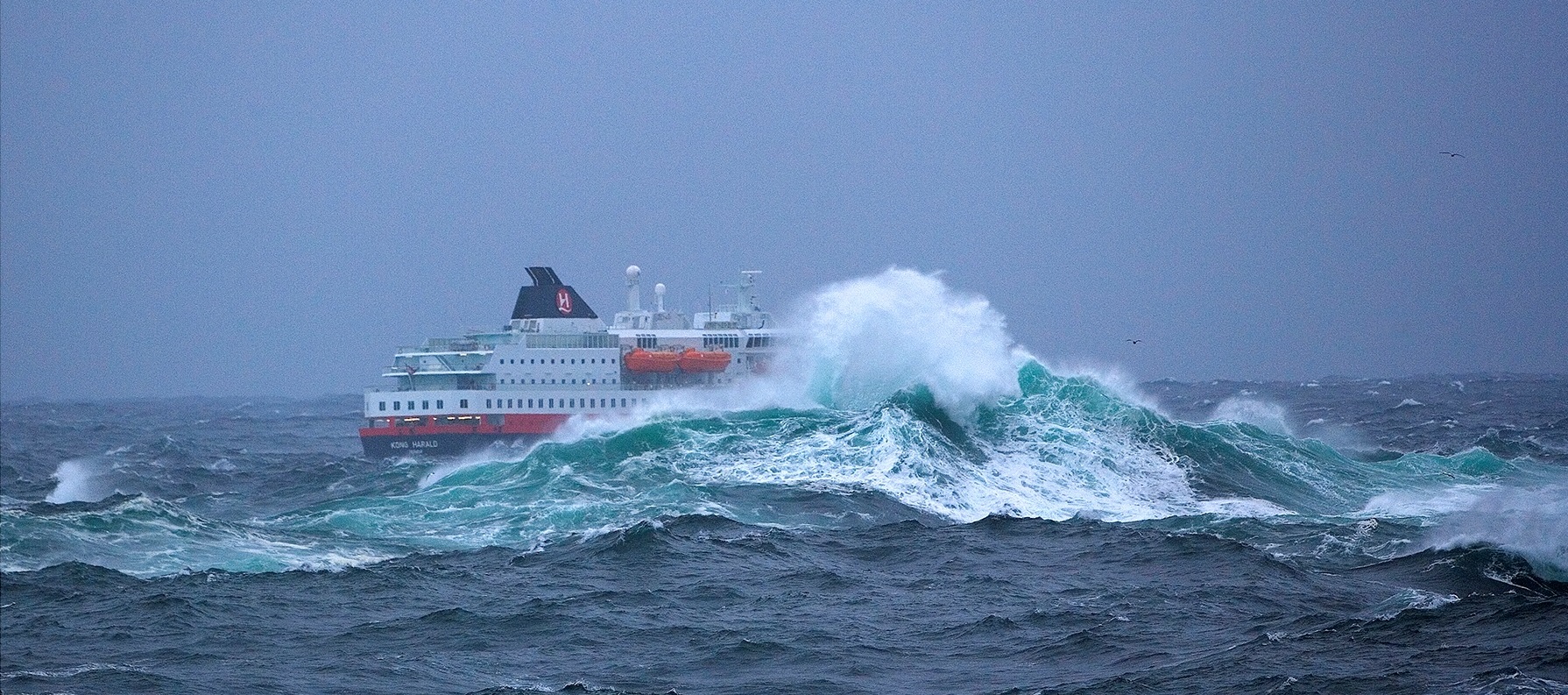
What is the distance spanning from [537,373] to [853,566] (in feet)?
106

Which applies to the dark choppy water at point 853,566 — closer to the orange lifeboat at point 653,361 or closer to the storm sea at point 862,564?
the storm sea at point 862,564

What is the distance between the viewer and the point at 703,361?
5156cm

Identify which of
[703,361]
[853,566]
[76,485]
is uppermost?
[703,361]

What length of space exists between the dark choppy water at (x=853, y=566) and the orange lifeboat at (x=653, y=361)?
13336mm

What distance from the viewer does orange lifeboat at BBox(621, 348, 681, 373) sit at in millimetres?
51344

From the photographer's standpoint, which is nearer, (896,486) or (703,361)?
(896,486)

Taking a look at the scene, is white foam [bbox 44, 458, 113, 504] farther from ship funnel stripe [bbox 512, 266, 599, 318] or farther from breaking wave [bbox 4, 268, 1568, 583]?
ship funnel stripe [bbox 512, 266, 599, 318]

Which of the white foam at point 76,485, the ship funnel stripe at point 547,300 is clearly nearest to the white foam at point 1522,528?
the white foam at point 76,485

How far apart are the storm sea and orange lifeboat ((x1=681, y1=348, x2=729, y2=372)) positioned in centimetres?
1226

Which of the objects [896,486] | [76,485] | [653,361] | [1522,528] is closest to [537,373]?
[653,361]

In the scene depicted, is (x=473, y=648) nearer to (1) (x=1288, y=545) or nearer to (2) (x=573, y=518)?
(2) (x=573, y=518)

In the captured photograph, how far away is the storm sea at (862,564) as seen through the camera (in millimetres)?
14805

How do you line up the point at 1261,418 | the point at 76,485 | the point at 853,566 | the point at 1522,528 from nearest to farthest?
the point at 1522,528
the point at 853,566
the point at 1261,418
the point at 76,485

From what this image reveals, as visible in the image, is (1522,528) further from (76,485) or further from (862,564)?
(76,485)
